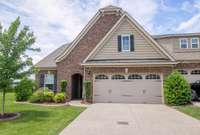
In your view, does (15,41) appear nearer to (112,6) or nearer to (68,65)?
(68,65)

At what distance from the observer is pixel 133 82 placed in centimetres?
1820

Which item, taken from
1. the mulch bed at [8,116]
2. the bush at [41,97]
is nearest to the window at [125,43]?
the bush at [41,97]

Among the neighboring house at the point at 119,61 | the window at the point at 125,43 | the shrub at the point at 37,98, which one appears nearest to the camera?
the neighboring house at the point at 119,61

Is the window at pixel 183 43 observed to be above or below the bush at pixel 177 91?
above

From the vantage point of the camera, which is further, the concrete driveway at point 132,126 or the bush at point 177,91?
the bush at point 177,91

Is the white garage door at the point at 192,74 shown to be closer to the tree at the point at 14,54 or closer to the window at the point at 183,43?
the window at the point at 183,43

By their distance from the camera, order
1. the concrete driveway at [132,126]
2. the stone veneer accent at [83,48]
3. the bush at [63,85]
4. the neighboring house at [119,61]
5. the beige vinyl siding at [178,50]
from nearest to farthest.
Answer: the concrete driveway at [132,126], the neighboring house at [119,61], the bush at [63,85], the stone veneer accent at [83,48], the beige vinyl siding at [178,50]

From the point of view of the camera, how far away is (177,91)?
54.5ft

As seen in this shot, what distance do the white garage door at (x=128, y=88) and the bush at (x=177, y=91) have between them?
1.20m

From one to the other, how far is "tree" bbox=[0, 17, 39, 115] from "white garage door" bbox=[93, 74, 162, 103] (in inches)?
307

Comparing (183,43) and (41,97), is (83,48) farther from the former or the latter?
(183,43)

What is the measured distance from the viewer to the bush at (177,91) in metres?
16.5

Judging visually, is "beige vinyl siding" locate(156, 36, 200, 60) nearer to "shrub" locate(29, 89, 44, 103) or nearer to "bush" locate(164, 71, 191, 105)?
"bush" locate(164, 71, 191, 105)

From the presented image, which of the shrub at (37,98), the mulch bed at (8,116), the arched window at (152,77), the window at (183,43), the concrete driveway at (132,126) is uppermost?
the window at (183,43)
